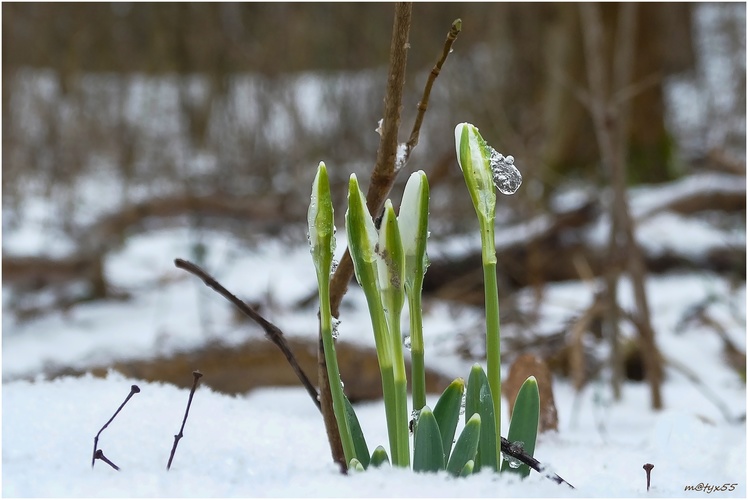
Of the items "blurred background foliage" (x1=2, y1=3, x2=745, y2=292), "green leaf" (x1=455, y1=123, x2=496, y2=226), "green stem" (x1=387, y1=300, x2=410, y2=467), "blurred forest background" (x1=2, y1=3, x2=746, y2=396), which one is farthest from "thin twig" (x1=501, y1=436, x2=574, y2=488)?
"blurred background foliage" (x1=2, y1=3, x2=745, y2=292)

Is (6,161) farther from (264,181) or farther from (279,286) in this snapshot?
(279,286)

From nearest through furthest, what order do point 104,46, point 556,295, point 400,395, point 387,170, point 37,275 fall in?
point 400,395, point 387,170, point 37,275, point 556,295, point 104,46

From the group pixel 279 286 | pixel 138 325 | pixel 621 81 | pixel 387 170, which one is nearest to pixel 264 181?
pixel 279 286

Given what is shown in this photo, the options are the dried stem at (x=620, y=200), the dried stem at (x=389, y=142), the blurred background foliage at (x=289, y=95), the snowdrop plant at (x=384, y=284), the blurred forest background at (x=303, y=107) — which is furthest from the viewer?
the blurred background foliage at (x=289, y=95)

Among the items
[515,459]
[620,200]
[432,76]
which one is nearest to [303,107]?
[620,200]

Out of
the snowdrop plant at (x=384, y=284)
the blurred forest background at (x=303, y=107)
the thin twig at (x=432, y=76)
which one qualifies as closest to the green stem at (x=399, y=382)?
the snowdrop plant at (x=384, y=284)

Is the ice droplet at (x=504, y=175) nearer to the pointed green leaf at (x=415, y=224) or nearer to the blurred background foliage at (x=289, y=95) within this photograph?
the pointed green leaf at (x=415, y=224)

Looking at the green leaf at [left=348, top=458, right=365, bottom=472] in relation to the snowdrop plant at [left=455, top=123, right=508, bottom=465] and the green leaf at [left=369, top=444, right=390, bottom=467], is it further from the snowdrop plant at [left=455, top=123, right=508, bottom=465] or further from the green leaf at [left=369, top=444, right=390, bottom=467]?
the snowdrop plant at [left=455, top=123, right=508, bottom=465]
